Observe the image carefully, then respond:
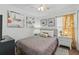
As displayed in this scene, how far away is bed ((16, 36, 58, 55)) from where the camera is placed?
1.54m

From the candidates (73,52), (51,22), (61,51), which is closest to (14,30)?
(51,22)

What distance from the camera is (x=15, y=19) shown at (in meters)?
1.60

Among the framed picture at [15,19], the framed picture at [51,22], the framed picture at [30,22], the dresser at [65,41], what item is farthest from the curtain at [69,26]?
the framed picture at [15,19]

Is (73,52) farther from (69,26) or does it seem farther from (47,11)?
(47,11)

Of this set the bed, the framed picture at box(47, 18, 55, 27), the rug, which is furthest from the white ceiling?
the rug

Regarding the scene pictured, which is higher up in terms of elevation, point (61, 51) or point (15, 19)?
point (15, 19)

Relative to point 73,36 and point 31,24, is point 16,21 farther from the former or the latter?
point 73,36

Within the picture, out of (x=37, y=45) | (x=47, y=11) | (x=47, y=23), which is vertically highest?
(x=47, y=11)

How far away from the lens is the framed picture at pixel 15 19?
1547 mm

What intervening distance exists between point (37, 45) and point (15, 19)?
1.62 feet

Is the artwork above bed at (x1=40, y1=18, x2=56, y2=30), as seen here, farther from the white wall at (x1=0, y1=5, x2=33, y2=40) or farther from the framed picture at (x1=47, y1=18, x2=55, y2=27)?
the white wall at (x1=0, y1=5, x2=33, y2=40)

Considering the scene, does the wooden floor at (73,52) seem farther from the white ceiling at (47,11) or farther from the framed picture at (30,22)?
the framed picture at (30,22)
